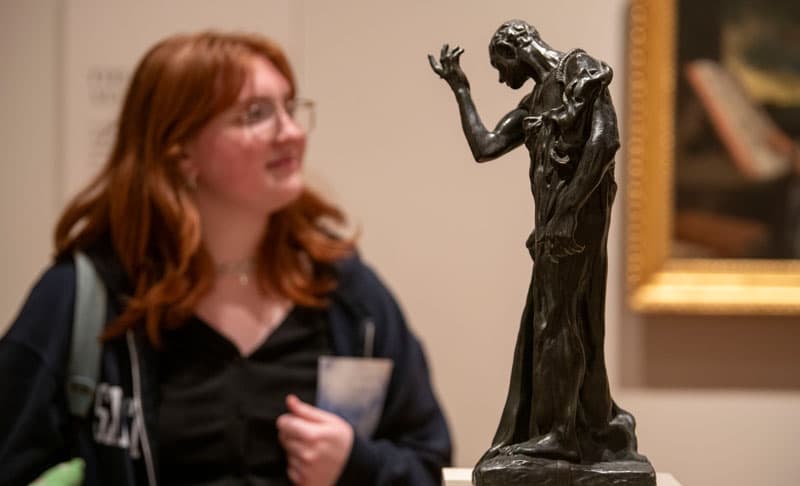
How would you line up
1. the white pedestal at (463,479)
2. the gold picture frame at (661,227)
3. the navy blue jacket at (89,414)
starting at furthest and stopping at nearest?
the gold picture frame at (661,227) < the navy blue jacket at (89,414) < the white pedestal at (463,479)

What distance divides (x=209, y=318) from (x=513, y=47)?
3.18 ft

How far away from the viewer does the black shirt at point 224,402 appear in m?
1.74

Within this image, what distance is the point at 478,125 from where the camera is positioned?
1060mm

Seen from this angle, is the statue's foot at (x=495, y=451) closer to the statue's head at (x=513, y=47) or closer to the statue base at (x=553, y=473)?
the statue base at (x=553, y=473)

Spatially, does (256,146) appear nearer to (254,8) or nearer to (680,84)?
(254,8)

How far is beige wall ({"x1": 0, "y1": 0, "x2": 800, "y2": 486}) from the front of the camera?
2232 millimetres

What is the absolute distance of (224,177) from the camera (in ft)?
5.93

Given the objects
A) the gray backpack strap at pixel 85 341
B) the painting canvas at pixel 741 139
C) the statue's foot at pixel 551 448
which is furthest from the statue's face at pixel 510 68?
the painting canvas at pixel 741 139

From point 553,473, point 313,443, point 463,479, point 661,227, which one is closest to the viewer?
point 553,473

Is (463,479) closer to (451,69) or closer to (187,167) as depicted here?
(451,69)

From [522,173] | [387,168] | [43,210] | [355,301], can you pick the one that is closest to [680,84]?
[522,173]

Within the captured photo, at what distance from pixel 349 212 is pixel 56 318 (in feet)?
2.54

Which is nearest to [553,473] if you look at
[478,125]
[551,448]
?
[551,448]

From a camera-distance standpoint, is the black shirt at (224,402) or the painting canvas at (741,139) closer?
the black shirt at (224,402)
